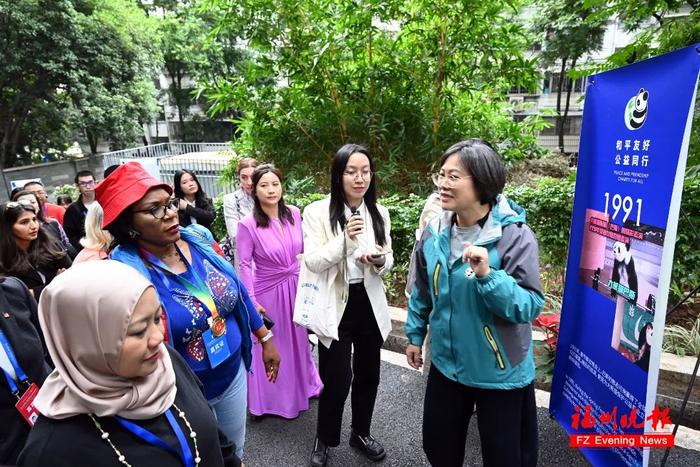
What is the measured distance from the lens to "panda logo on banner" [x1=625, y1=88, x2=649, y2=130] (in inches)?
70.1

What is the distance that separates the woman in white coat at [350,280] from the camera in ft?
7.58

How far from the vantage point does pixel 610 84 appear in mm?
2010

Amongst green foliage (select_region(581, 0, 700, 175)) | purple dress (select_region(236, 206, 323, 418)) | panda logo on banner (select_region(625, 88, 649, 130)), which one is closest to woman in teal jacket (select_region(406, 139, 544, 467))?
panda logo on banner (select_region(625, 88, 649, 130))

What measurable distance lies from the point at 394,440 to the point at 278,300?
46.1 inches

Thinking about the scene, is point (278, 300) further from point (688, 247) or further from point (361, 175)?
point (688, 247)

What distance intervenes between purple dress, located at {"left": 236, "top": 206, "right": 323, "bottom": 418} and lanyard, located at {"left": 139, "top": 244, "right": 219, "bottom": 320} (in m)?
1.01

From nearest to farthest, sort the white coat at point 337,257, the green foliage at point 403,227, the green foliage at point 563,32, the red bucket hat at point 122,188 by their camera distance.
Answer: the red bucket hat at point 122,188 < the white coat at point 337,257 < the green foliage at point 403,227 < the green foliage at point 563,32

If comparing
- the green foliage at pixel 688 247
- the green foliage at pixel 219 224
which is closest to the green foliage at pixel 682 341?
the green foliage at pixel 688 247

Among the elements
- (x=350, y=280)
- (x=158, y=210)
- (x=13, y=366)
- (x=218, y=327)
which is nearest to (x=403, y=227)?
(x=350, y=280)

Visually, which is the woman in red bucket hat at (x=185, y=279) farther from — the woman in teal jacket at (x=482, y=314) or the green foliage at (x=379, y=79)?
the green foliage at (x=379, y=79)

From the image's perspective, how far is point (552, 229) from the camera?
4012 millimetres

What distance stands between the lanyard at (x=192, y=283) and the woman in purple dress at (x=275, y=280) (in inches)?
39.8

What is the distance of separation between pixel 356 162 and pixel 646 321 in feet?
4.99

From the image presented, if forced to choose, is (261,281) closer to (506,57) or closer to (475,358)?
(475,358)
